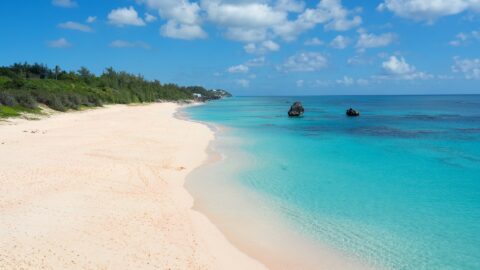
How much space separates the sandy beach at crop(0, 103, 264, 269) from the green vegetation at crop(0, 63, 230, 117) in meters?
22.1

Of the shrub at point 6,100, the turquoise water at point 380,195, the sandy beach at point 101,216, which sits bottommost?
the turquoise water at point 380,195

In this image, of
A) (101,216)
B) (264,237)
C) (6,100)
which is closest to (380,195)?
(264,237)

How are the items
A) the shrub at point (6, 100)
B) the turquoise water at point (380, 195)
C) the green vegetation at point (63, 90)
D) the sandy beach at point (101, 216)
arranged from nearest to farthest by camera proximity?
the sandy beach at point (101, 216) → the turquoise water at point (380, 195) → the shrub at point (6, 100) → the green vegetation at point (63, 90)

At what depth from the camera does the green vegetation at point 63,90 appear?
1623 inches

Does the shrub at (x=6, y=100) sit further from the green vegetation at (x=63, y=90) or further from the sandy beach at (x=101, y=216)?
the sandy beach at (x=101, y=216)

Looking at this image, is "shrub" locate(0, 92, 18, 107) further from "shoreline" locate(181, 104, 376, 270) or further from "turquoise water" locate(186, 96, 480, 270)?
"shoreline" locate(181, 104, 376, 270)

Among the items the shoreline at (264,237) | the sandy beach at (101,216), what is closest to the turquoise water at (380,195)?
the shoreline at (264,237)

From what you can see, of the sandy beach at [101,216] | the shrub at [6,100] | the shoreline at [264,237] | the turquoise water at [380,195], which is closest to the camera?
the sandy beach at [101,216]

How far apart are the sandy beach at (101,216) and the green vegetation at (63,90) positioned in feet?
72.3

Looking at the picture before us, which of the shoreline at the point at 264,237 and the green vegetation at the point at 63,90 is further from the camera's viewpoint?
the green vegetation at the point at 63,90

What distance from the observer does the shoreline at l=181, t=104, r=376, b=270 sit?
8789 mm

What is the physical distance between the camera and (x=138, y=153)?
20.3 meters

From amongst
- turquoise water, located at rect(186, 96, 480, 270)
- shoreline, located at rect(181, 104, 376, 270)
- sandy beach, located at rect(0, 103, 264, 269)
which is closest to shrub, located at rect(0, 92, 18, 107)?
sandy beach, located at rect(0, 103, 264, 269)

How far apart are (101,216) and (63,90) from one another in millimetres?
63008
